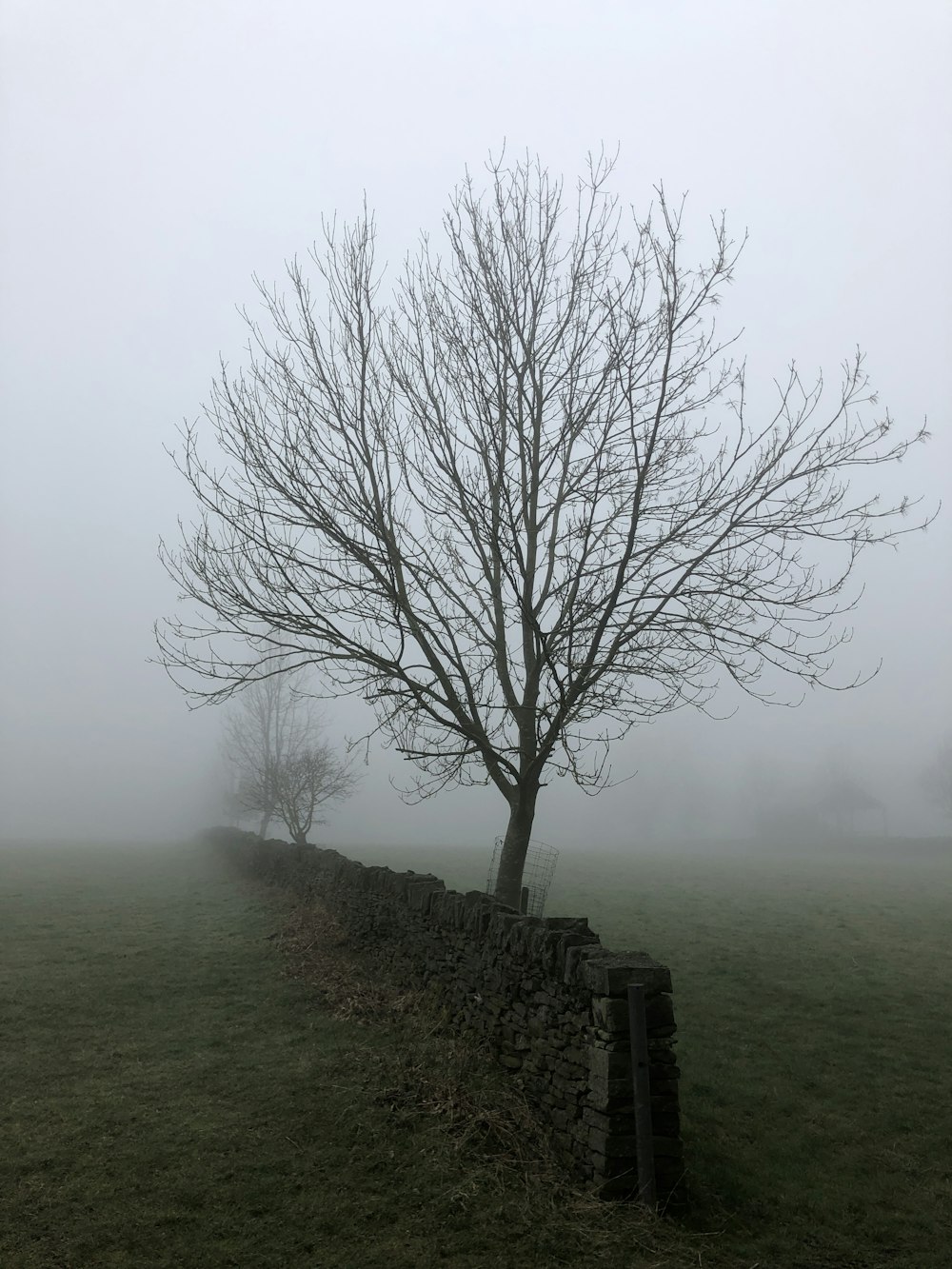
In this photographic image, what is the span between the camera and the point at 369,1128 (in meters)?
7.01

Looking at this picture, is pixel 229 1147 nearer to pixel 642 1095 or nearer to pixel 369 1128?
pixel 369 1128

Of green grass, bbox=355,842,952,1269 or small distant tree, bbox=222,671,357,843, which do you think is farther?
small distant tree, bbox=222,671,357,843

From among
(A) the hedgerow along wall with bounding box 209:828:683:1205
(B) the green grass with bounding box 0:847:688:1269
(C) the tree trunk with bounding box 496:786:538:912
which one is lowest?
(B) the green grass with bounding box 0:847:688:1269

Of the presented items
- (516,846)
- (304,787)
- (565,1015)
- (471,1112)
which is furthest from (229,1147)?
(304,787)

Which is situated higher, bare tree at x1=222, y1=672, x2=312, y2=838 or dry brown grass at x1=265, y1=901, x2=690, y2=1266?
bare tree at x1=222, y1=672, x2=312, y2=838

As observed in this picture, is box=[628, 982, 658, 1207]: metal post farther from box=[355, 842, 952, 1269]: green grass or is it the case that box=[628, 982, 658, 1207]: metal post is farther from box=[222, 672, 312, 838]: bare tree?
box=[222, 672, 312, 838]: bare tree

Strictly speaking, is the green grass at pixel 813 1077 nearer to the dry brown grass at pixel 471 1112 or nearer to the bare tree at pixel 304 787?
the dry brown grass at pixel 471 1112

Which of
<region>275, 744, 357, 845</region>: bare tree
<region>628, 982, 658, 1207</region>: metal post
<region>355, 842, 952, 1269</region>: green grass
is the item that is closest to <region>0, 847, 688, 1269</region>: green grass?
<region>628, 982, 658, 1207</region>: metal post

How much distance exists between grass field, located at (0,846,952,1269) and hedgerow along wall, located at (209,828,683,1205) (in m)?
0.42

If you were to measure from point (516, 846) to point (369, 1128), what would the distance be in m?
4.97

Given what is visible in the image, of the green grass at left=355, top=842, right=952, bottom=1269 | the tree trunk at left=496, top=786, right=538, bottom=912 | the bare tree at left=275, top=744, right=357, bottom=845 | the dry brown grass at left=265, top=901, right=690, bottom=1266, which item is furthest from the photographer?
the bare tree at left=275, top=744, right=357, bottom=845

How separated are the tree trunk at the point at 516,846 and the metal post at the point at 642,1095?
5.26 metres

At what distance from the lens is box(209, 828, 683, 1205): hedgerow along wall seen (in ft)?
20.1

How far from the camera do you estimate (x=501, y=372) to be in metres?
11.6
